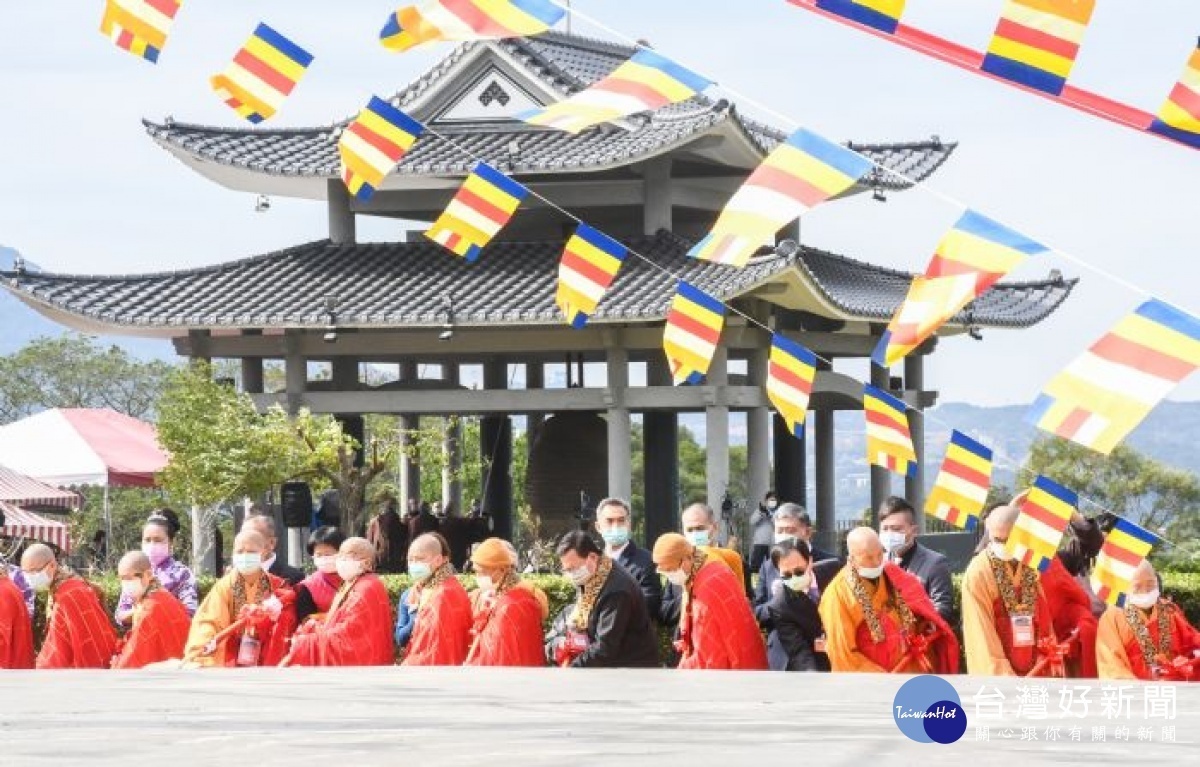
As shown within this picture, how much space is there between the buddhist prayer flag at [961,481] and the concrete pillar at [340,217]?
1616cm

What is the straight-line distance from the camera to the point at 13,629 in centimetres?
1423

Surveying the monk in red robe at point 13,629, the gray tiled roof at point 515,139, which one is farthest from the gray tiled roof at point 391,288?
the monk in red robe at point 13,629

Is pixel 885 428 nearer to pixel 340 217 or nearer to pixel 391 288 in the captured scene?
pixel 391 288

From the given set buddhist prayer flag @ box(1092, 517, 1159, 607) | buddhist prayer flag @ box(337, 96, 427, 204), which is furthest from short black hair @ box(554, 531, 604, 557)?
buddhist prayer flag @ box(337, 96, 427, 204)

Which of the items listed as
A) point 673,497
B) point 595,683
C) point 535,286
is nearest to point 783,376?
point 595,683

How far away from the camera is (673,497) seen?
29125 millimetres

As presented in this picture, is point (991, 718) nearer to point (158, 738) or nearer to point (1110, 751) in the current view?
point (1110, 751)

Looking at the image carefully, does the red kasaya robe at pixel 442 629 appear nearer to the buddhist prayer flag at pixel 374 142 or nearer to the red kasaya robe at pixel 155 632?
the red kasaya robe at pixel 155 632

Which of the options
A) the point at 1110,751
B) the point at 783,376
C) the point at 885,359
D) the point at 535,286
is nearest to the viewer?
the point at 1110,751

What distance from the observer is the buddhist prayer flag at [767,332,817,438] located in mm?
15742

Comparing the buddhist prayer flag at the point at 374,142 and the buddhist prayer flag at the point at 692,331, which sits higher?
the buddhist prayer flag at the point at 374,142

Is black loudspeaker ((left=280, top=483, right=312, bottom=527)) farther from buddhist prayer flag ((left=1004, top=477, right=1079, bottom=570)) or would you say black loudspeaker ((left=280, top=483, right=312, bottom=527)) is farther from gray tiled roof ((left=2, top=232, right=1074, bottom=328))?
buddhist prayer flag ((left=1004, top=477, right=1079, bottom=570))

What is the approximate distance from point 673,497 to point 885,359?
666 inches

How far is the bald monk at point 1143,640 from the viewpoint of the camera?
1125 cm
